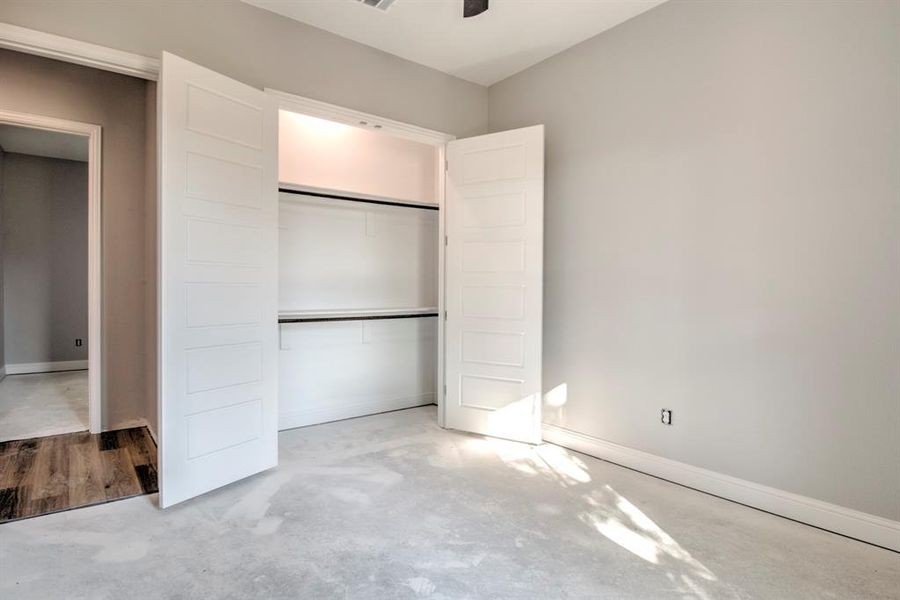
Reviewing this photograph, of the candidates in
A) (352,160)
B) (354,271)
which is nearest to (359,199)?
(352,160)

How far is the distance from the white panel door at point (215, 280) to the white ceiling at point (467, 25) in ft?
2.65

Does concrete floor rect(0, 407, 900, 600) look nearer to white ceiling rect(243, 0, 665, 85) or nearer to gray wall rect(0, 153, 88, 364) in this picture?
white ceiling rect(243, 0, 665, 85)

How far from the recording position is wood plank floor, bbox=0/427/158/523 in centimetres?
245

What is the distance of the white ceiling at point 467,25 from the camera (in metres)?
2.90

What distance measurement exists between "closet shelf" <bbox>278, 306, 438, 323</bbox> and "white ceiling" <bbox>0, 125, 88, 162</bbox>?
333cm

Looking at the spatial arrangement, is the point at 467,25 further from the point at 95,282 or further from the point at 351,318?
the point at 95,282

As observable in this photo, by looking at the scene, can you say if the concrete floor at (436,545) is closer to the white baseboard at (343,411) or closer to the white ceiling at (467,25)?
the white baseboard at (343,411)

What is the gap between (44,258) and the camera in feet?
19.5

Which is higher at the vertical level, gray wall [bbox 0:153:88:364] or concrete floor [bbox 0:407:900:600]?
gray wall [bbox 0:153:88:364]

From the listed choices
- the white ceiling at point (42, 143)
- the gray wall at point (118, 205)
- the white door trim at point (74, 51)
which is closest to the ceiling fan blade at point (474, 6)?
the white door trim at point (74, 51)

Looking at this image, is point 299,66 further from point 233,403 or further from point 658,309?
point 658,309

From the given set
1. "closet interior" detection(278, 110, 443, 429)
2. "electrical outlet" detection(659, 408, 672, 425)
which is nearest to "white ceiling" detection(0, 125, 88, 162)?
"closet interior" detection(278, 110, 443, 429)

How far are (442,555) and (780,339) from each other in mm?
2064

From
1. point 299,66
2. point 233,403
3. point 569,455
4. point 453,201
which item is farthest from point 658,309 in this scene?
point 299,66
